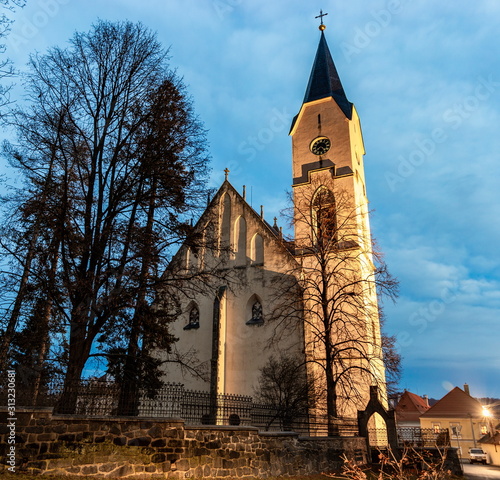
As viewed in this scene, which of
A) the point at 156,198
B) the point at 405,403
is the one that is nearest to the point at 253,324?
the point at 156,198

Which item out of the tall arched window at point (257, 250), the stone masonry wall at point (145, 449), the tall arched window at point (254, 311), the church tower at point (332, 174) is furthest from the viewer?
the tall arched window at point (257, 250)

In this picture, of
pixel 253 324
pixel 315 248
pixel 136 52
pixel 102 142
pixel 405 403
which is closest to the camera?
pixel 102 142

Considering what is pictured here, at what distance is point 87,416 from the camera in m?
8.60

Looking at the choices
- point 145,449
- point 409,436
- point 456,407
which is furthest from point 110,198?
point 456,407

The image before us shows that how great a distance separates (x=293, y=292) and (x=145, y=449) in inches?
417

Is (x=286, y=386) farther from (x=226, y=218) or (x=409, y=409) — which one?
(x=409, y=409)

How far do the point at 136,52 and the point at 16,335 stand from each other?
8995 mm

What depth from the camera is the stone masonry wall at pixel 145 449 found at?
802 cm

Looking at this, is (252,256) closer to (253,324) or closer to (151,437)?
(253,324)

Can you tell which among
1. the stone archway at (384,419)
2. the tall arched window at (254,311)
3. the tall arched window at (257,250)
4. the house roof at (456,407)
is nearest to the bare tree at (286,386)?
the tall arched window at (254,311)

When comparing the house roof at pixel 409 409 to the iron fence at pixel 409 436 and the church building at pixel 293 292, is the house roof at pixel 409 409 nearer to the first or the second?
the church building at pixel 293 292

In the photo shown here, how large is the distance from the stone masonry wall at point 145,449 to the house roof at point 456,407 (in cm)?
4434

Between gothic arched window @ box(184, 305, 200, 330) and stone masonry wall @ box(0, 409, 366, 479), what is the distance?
1274 cm

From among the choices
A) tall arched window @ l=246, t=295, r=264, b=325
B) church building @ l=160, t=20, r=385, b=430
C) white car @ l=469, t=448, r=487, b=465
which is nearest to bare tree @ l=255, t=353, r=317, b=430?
church building @ l=160, t=20, r=385, b=430
